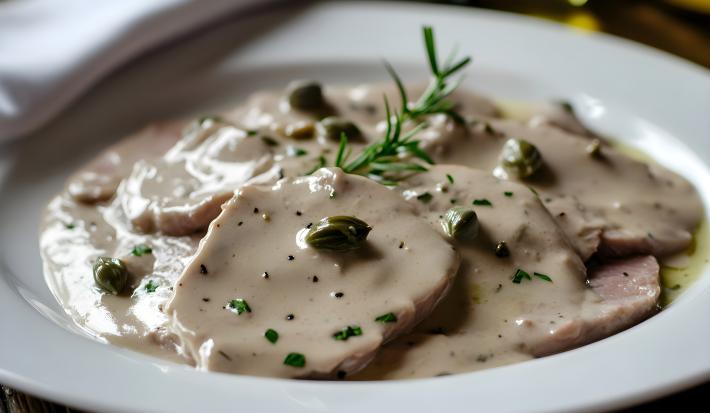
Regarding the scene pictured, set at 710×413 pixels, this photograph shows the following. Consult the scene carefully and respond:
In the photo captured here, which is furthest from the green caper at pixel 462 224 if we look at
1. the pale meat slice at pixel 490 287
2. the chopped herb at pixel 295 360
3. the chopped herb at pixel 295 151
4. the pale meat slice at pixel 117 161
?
the pale meat slice at pixel 117 161

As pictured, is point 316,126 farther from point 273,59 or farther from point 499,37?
point 499,37

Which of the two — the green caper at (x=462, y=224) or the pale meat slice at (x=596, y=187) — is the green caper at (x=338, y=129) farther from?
the green caper at (x=462, y=224)

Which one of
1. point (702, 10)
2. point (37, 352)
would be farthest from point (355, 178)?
point (702, 10)

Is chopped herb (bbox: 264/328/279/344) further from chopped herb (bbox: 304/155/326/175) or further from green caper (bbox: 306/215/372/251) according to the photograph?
chopped herb (bbox: 304/155/326/175)

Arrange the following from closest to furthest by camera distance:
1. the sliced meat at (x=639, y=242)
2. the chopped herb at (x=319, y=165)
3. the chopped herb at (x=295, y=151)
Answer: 1. the sliced meat at (x=639, y=242)
2. the chopped herb at (x=319, y=165)
3. the chopped herb at (x=295, y=151)

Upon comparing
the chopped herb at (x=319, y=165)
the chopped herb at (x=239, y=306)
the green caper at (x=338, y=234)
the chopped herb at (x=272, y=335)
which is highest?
the green caper at (x=338, y=234)

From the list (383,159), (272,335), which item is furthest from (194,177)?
(272,335)

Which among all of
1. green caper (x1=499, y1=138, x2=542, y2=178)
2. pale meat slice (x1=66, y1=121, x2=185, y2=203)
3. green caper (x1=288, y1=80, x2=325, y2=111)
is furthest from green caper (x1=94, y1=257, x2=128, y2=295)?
green caper (x1=499, y1=138, x2=542, y2=178)
